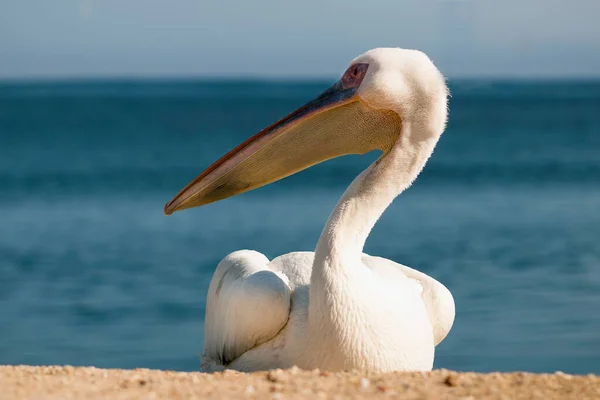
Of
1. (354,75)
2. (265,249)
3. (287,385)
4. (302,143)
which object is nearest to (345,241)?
(302,143)

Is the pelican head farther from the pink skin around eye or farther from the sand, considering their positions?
the sand

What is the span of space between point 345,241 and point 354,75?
2.61 feet

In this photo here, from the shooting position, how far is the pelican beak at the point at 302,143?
4777 mm

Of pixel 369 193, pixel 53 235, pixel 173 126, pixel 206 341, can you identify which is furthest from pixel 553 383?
pixel 173 126

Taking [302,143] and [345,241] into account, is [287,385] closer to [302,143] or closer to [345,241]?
[345,241]

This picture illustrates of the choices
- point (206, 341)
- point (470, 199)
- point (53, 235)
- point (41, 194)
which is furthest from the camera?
point (41, 194)

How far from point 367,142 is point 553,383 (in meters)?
1.48

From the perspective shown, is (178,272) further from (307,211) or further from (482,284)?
(307,211)

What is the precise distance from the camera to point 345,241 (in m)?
4.56

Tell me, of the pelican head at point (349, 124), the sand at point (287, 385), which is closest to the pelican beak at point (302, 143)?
the pelican head at point (349, 124)

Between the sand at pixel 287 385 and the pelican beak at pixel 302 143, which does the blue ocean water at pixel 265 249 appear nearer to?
the pelican beak at pixel 302 143

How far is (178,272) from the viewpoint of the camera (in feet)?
40.1

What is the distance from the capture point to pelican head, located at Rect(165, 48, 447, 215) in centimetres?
457

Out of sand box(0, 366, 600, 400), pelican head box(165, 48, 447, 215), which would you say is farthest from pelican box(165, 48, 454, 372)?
sand box(0, 366, 600, 400)
